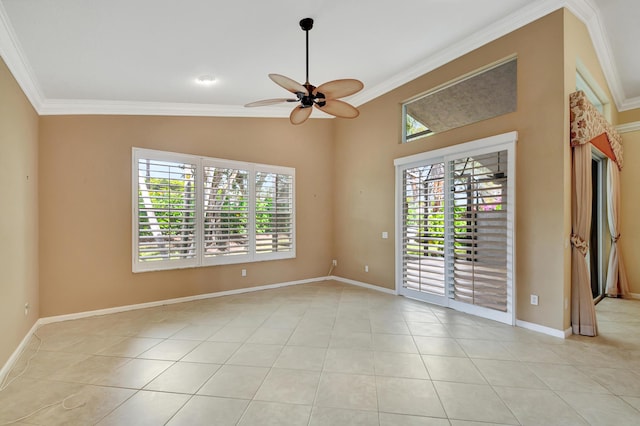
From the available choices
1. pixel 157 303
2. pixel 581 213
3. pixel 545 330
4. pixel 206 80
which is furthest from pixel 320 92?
pixel 157 303

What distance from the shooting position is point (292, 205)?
593 cm

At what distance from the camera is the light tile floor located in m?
2.03

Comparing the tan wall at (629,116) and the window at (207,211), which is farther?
the tan wall at (629,116)

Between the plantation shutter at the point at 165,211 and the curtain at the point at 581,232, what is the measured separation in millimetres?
5094

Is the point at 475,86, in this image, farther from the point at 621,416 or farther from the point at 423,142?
the point at 621,416

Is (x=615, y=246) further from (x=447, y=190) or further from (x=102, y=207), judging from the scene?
(x=102, y=207)

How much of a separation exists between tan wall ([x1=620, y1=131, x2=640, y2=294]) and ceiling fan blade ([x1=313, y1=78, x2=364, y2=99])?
534 centimetres

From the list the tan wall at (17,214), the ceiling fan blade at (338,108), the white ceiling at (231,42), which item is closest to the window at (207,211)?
the white ceiling at (231,42)

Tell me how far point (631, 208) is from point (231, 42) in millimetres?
6764

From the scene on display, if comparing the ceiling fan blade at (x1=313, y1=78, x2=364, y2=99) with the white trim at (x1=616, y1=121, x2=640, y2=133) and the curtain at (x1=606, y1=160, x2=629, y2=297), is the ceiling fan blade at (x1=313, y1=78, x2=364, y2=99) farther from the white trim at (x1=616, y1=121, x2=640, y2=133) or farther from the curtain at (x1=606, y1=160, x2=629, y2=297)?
the white trim at (x1=616, y1=121, x2=640, y2=133)

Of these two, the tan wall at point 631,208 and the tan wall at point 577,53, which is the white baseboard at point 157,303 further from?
the tan wall at point 631,208

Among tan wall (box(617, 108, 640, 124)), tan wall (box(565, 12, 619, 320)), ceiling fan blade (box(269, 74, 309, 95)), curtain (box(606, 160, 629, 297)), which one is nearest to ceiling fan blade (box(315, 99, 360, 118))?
ceiling fan blade (box(269, 74, 309, 95))

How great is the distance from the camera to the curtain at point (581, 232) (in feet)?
10.8

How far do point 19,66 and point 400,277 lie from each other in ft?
18.0
